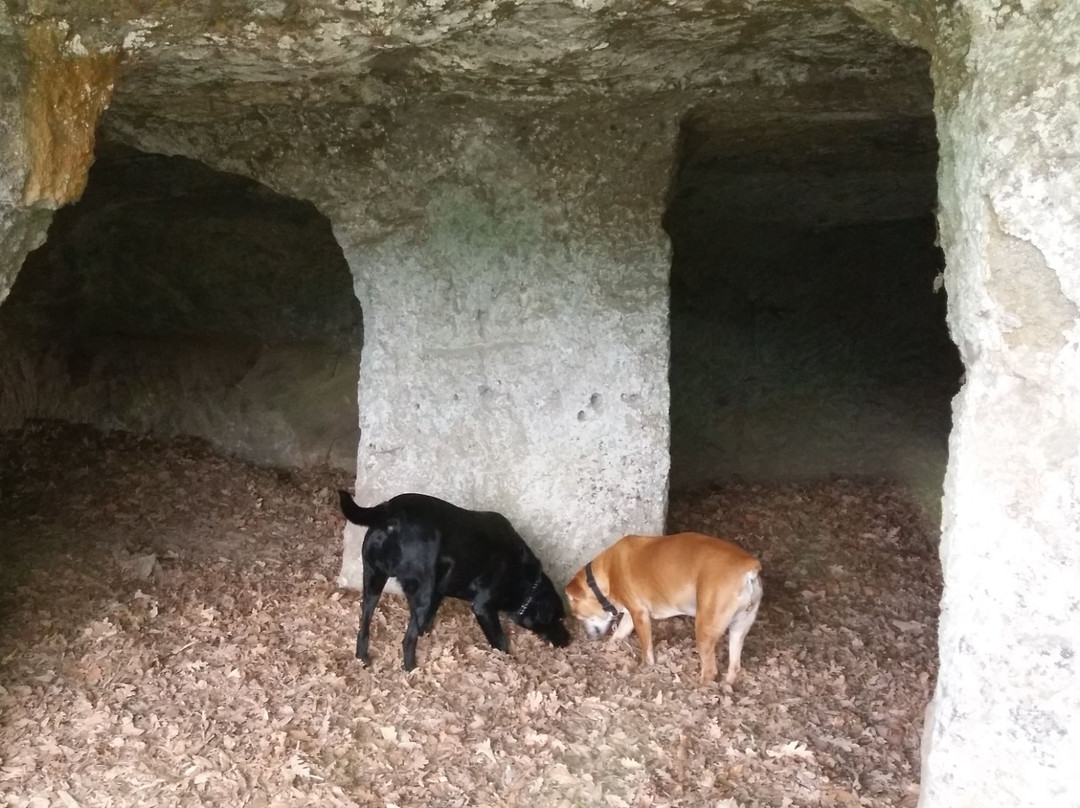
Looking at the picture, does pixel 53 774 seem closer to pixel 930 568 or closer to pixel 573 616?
pixel 573 616

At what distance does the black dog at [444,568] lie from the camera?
13.6ft

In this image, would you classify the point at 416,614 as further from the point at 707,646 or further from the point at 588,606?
the point at 707,646

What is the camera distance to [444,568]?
13.6 feet

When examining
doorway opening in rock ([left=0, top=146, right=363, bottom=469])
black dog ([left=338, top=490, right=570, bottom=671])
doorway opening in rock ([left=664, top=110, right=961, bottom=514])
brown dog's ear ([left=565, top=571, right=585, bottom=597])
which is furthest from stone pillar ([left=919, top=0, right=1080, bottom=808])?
doorway opening in rock ([left=0, top=146, right=363, bottom=469])

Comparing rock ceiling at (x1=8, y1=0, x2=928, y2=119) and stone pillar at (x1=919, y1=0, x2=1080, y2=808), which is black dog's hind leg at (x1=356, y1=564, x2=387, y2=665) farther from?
stone pillar at (x1=919, y1=0, x2=1080, y2=808)

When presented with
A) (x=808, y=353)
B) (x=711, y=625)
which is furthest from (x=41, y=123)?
(x=808, y=353)

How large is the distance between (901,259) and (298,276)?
539 centimetres

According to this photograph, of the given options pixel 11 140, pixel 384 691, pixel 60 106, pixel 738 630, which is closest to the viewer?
pixel 11 140

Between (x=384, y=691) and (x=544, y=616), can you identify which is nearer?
(x=384, y=691)

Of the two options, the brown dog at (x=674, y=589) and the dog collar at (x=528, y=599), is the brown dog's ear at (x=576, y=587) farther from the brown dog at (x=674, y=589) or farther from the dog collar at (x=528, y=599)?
the dog collar at (x=528, y=599)

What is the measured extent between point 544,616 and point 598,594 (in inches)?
12.2

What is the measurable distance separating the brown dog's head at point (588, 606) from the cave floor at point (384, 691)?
10cm

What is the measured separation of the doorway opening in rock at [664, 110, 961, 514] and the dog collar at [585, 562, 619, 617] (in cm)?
326

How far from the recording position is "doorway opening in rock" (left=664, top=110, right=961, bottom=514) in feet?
24.9
